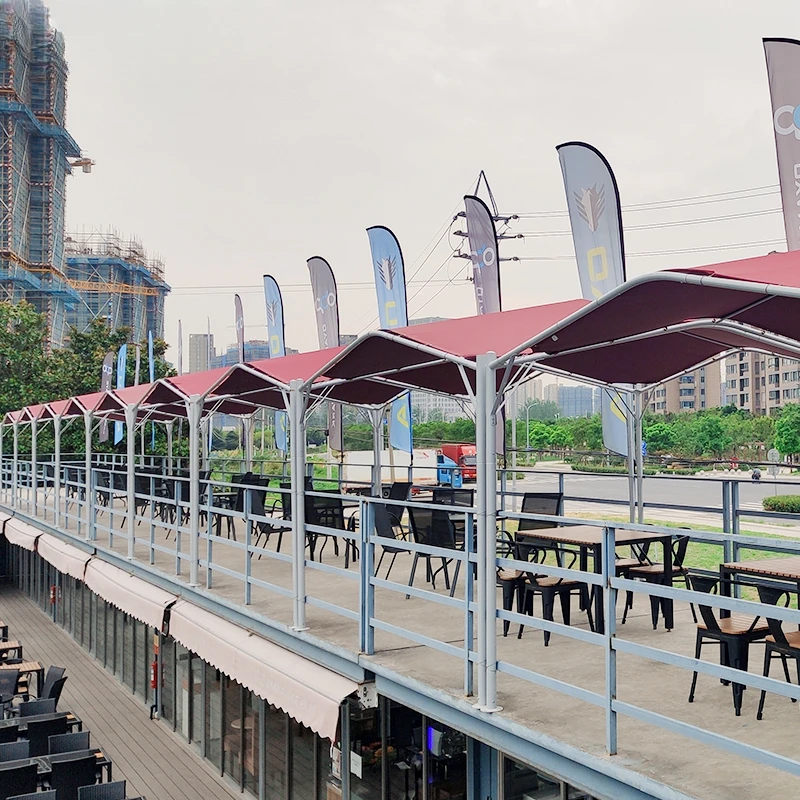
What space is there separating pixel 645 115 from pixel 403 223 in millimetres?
32522

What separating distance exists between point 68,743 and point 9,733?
1.07 m

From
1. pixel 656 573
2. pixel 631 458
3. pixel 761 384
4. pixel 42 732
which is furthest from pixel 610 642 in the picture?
pixel 761 384

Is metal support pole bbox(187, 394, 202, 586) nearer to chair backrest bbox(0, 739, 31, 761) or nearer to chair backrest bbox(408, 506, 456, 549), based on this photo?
chair backrest bbox(408, 506, 456, 549)

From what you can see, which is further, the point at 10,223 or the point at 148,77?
the point at 148,77

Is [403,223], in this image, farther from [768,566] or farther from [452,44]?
[768,566]

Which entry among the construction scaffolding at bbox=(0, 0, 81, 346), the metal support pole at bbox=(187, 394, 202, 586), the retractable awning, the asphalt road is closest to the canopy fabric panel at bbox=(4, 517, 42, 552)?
the metal support pole at bbox=(187, 394, 202, 586)

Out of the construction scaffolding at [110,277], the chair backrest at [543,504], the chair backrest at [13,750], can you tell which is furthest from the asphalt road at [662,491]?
the construction scaffolding at [110,277]

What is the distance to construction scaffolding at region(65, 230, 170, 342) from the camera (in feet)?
315

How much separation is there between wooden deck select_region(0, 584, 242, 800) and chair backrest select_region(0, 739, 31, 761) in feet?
5.40

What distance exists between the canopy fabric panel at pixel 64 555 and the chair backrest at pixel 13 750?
3.40 metres

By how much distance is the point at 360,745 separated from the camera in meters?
8.23

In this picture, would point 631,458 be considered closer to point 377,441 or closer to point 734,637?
point 734,637

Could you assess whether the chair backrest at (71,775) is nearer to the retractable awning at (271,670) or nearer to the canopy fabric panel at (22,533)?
the retractable awning at (271,670)

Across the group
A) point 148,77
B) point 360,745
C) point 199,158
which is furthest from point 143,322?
point 360,745
